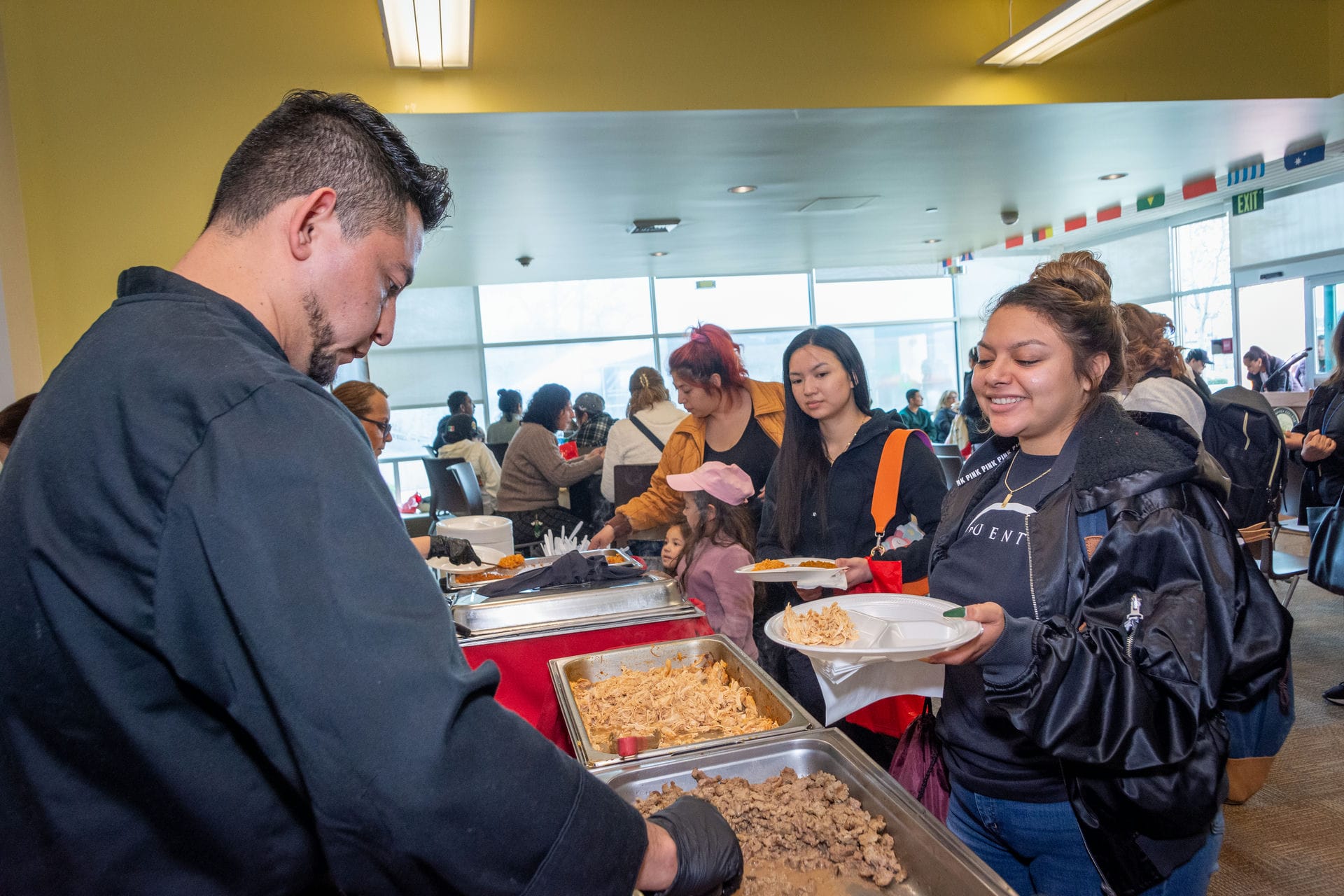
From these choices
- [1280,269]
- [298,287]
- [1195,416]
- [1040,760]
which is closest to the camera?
[298,287]

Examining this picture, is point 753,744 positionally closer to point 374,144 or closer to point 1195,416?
point 374,144

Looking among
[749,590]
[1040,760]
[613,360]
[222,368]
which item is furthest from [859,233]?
[222,368]

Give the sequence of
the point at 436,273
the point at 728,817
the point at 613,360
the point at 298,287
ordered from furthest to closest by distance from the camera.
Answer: the point at 613,360 → the point at 436,273 → the point at 728,817 → the point at 298,287

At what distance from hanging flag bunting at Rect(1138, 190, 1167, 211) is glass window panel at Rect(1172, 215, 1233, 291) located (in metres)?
2.49

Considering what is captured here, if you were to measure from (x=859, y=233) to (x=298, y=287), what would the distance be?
836 centimetres

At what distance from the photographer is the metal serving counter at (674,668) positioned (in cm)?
134

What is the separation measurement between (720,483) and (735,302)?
9728 millimetres

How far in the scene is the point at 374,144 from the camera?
0.92 m

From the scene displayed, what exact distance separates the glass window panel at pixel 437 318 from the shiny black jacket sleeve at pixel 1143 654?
10.4 metres

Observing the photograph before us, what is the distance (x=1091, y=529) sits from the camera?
1254mm

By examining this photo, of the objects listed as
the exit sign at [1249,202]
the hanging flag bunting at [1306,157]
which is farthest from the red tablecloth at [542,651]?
the exit sign at [1249,202]

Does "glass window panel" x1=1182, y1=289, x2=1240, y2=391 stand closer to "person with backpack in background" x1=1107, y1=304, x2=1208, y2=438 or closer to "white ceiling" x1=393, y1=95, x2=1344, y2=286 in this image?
"white ceiling" x1=393, y1=95, x2=1344, y2=286

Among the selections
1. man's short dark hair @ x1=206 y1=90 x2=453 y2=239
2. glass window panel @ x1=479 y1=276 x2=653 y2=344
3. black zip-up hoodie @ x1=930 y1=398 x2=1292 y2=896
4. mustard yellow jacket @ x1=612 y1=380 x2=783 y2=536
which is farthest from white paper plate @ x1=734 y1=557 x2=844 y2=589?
glass window panel @ x1=479 y1=276 x2=653 y2=344

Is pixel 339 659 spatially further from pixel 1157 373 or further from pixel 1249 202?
pixel 1249 202
